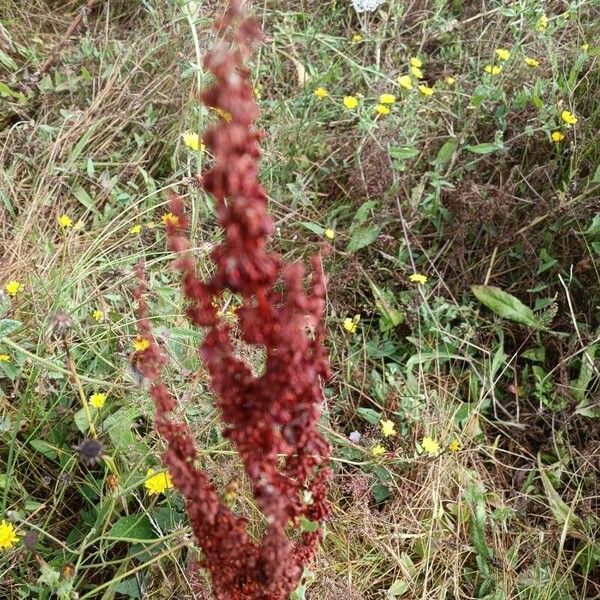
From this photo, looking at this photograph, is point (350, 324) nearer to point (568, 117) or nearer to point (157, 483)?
point (157, 483)

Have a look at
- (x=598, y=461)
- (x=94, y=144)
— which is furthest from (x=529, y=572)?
(x=94, y=144)

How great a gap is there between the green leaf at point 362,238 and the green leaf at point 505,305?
335 mm

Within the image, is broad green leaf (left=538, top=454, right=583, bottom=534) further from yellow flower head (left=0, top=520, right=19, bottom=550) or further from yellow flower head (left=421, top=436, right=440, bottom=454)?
yellow flower head (left=0, top=520, right=19, bottom=550)

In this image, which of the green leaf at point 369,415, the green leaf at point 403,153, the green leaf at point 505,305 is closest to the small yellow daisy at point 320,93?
the green leaf at point 403,153

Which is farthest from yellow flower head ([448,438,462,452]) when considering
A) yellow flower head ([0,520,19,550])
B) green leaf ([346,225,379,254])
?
yellow flower head ([0,520,19,550])

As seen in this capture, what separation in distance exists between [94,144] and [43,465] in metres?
1.21

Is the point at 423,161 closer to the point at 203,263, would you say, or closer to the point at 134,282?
the point at 203,263

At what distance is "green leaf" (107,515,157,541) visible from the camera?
5.07 feet

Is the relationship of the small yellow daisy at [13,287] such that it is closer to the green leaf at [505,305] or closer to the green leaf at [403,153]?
the green leaf at [403,153]

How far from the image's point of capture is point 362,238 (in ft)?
7.36

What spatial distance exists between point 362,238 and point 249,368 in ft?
4.22

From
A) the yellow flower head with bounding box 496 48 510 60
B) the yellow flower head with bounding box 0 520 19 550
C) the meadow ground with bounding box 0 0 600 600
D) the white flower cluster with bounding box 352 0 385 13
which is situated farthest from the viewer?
the white flower cluster with bounding box 352 0 385 13

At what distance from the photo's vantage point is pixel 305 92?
2576mm

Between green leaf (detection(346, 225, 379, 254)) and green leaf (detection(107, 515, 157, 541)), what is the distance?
101cm
